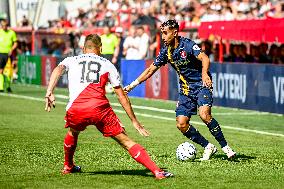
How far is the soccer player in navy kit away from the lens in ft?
43.6

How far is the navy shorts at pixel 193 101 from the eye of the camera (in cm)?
1341

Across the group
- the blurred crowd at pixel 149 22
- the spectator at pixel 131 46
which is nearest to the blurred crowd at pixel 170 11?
the blurred crowd at pixel 149 22

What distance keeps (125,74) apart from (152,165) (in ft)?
61.7

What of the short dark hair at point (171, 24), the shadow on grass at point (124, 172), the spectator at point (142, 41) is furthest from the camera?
the spectator at point (142, 41)

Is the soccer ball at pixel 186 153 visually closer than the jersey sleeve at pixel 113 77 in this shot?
No

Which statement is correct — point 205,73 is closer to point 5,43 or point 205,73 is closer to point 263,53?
point 263,53

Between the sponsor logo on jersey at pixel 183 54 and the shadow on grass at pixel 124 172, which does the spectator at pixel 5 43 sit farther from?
the shadow on grass at pixel 124 172

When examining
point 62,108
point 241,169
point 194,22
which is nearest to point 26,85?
point 194,22

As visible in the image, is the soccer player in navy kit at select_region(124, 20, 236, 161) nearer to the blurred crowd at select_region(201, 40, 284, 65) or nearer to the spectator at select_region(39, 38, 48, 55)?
the blurred crowd at select_region(201, 40, 284, 65)

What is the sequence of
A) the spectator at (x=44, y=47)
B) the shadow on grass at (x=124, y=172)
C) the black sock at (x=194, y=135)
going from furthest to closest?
the spectator at (x=44, y=47) < the black sock at (x=194, y=135) < the shadow on grass at (x=124, y=172)

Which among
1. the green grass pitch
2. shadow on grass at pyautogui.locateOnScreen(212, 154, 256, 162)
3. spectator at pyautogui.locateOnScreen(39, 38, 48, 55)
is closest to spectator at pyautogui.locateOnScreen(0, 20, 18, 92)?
spectator at pyautogui.locateOnScreen(39, 38, 48, 55)

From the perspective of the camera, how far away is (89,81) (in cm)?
1120

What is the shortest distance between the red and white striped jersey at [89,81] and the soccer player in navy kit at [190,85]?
201 centimetres

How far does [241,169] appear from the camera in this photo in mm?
12297
